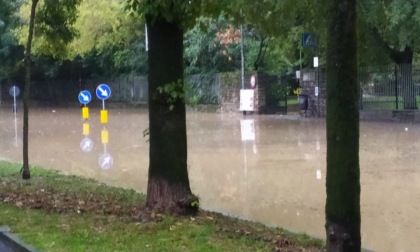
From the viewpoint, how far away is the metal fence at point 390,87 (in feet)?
92.7

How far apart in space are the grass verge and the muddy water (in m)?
1.37

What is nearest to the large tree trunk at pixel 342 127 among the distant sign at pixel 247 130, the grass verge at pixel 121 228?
the grass verge at pixel 121 228

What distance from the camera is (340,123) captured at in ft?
16.4

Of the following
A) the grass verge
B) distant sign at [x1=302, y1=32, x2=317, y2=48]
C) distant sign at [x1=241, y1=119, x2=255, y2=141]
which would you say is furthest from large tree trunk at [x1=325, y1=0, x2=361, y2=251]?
distant sign at [x1=241, y1=119, x2=255, y2=141]

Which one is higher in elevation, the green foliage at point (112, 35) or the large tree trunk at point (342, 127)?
the green foliage at point (112, 35)

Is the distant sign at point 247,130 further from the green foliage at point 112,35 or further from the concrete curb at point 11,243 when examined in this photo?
the concrete curb at point 11,243

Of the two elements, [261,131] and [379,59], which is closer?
[261,131]

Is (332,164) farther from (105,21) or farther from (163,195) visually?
Answer: (105,21)

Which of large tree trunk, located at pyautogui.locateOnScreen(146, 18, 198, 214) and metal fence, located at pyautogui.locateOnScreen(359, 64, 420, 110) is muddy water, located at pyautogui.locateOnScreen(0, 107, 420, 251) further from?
metal fence, located at pyautogui.locateOnScreen(359, 64, 420, 110)

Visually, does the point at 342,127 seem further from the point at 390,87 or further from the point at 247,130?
the point at 390,87

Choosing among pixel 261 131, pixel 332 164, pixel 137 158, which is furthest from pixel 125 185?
pixel 261 131

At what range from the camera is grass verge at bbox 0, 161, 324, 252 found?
720 cm

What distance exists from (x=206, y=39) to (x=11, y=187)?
98.0 feet

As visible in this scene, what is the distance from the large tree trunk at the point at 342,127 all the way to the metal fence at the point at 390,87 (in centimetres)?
2392
